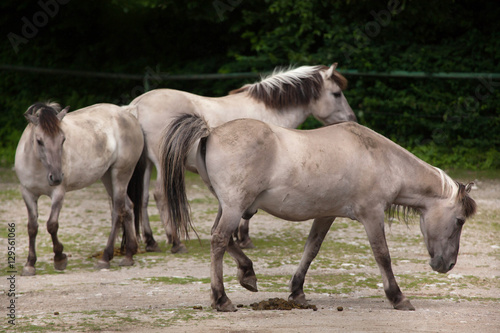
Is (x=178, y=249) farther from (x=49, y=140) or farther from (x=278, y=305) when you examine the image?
(x=278, y=305)

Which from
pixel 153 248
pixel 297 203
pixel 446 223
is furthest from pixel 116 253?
pixel 446 223

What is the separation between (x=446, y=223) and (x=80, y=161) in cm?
358

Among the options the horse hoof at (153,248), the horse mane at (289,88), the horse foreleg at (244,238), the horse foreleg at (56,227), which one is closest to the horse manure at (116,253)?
the horse hoof at (153,248)

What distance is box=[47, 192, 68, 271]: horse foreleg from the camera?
6.73m

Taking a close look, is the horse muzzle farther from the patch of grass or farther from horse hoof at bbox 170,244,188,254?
horse hoof at bbox 170,244,188,254

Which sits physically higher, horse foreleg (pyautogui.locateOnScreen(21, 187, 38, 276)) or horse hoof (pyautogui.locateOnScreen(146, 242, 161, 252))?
horse foreleg (pyautogui.locateOnScreen(21, 187, 38, 276))

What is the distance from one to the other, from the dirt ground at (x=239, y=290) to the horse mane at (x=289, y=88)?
165 cm

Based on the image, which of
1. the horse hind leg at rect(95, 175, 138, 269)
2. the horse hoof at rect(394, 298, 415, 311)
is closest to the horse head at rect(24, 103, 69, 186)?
the horse hind leg at rect(95, 175, 138, 269)

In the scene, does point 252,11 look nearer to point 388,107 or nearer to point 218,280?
point 388,107

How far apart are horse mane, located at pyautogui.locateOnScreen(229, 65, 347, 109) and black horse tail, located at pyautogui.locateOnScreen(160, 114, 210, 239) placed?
11.0 ft

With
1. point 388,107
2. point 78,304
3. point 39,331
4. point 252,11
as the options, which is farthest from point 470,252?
point 252,11

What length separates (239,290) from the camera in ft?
19.8

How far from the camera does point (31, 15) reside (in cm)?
1694

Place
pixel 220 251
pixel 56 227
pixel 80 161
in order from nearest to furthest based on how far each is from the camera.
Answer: pixel 220 251, pixel 56 227, pixel 80 161
